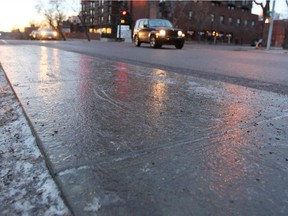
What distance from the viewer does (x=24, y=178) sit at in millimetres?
1898

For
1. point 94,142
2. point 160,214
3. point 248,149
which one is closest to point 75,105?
point 94,142

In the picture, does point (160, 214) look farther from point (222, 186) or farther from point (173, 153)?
point (173, 153)

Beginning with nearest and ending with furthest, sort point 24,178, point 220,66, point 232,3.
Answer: point 24,178, point 220,66, point 232,3

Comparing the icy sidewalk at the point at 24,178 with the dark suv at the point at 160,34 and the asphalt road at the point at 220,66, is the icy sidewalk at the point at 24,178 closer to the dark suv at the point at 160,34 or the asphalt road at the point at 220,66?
the asphalt road at the point at 220,66

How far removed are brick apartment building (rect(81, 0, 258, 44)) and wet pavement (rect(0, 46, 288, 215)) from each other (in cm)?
4857

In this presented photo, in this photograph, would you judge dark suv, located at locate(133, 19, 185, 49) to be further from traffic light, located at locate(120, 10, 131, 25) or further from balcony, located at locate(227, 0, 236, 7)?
balcony, located at locate(227, 0, 236, 7)

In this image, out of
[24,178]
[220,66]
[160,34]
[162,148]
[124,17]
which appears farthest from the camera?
[124,17]

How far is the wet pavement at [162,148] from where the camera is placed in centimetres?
168

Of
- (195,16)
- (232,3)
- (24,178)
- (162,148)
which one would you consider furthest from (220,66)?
(232,3)

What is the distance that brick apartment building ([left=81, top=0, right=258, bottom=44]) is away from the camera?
181 ft

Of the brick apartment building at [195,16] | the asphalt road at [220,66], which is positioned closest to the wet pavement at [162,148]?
the asphalt road at [220,66]

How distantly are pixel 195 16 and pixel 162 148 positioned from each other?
57.2 meters

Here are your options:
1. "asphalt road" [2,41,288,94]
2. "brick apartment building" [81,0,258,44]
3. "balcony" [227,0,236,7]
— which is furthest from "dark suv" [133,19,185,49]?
"balcony" [227,0,236,7]

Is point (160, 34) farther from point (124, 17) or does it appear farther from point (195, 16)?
point (195, 16)
